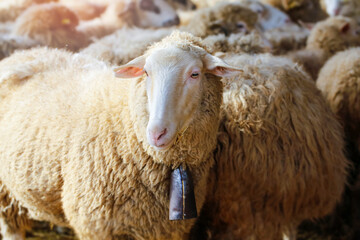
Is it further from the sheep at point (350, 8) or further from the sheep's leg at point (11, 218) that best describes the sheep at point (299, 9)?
the sheep's leg at point (11, 218)

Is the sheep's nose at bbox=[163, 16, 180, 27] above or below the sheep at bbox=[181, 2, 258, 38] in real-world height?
below

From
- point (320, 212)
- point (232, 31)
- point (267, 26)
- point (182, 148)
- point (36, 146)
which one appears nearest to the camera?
point (182, 148)

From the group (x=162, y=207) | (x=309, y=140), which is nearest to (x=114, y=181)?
(x=162, y=207)

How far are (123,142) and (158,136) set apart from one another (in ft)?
1.33

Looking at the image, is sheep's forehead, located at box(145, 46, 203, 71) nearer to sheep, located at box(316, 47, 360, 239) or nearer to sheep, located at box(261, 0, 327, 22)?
sheep, located at box(316, 47, 360, 239)

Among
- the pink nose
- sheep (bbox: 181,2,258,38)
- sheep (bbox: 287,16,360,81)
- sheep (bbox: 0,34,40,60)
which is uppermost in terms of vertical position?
the pink nose

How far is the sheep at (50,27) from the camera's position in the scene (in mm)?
4398

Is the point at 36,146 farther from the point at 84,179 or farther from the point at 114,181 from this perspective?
the point at 114,181

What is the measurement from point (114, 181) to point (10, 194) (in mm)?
980

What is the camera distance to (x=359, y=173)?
3.75 metres

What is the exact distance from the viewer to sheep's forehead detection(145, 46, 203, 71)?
1.76 meters

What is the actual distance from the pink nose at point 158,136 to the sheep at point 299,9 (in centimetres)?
601

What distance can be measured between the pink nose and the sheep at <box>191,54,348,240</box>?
2.59 ft

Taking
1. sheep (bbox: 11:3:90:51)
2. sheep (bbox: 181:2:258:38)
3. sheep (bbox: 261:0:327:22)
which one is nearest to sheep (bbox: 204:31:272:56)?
sheep (bbox: 181:2:258:38)
